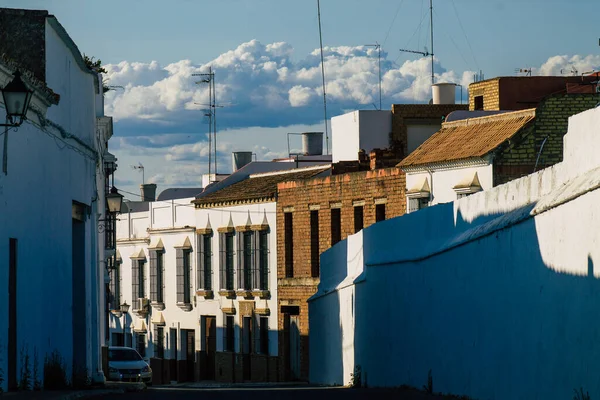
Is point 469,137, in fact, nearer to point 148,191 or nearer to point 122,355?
point 122,355

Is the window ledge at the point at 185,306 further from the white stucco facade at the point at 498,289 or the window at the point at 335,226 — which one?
the white stucco facade at the point at 498,289

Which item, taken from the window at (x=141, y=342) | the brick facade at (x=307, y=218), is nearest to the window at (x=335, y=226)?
the brick facade at (x=307, y=218)

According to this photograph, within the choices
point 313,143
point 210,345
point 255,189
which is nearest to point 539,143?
point 255,189

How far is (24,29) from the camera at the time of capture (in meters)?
20.8

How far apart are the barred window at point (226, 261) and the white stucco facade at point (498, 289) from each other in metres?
25.4

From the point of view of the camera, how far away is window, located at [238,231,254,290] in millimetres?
49781

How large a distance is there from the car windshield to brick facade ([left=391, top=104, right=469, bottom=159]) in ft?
42.6

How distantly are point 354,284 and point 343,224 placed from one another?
16886mm

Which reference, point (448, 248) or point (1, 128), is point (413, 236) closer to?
point (448, 248)

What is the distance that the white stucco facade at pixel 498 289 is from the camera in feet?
37.2

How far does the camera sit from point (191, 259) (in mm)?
53656

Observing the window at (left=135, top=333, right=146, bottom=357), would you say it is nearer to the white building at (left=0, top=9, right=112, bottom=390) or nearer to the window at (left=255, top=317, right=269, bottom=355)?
the window at (left=255, top=317, right=269, bottom=355)

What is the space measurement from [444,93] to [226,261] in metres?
10.4

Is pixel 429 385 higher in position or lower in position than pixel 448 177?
lower
